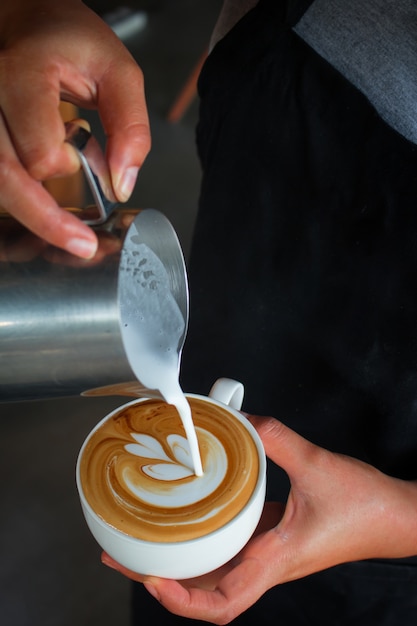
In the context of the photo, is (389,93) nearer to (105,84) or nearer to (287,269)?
(287,269)

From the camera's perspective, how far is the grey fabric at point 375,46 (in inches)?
34.5

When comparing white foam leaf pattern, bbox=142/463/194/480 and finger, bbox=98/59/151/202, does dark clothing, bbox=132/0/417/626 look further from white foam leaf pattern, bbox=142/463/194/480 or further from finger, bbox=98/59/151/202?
finger, bbox=98/59/151/202

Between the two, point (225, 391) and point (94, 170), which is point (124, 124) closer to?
point (94, 170)

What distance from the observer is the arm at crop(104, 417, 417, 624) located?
0.81 m

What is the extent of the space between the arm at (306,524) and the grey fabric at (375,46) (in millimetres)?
446

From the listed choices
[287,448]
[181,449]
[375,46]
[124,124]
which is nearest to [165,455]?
[181,449]

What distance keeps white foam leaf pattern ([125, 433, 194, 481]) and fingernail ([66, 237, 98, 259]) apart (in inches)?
13.1

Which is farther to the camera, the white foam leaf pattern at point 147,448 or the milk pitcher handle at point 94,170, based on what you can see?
the white foam leaf pattern at point 147,448

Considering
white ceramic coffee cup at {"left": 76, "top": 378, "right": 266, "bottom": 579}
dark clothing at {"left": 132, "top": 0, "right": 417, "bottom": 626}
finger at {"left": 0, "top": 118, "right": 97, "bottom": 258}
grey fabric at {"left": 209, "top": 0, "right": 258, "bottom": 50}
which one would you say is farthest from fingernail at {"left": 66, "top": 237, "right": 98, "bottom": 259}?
grey fabric at {"left": 209, "top": 0, "right": 258, "bottom": 50}

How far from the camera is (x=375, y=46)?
35.5 inches

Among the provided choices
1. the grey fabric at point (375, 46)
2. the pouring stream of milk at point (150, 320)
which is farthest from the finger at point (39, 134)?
the grey fabric at point (375, 46)

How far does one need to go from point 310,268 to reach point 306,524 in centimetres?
36

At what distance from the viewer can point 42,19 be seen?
26.9 inches

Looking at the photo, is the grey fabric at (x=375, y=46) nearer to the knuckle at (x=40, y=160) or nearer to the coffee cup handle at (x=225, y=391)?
the coffee cup handle at (x=225, y=391)
